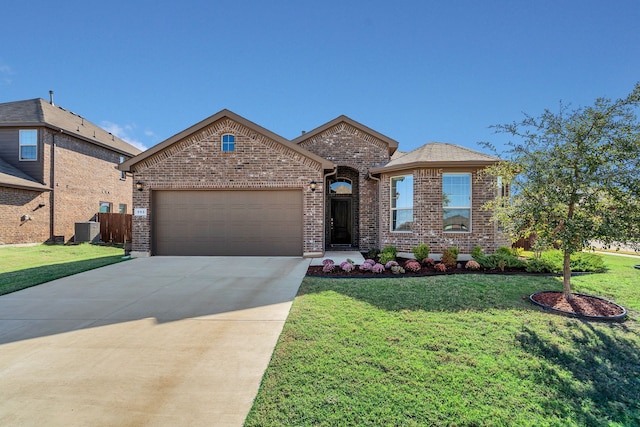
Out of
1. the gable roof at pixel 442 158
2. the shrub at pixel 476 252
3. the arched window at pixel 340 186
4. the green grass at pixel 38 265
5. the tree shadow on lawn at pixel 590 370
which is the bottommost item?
the tree shadow on lawn at pixel 590 370

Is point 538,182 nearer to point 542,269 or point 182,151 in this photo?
point 542,269

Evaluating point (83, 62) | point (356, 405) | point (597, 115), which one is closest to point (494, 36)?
point (597, 115)

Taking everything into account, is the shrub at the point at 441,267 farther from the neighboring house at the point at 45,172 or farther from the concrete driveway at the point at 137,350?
the neighboring house at the point at 45,172

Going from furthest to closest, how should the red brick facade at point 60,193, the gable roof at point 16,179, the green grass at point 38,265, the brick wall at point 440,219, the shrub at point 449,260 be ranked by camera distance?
1. the red brick facade at point 60,193
2. the gable roof at point 16,179
3. the brick wall at point 440,219
4. the shrub at point 449,260
5. the green grass at point 38,265

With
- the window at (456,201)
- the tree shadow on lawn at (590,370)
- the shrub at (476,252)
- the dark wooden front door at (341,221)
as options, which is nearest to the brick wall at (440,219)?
the window at (456,201)

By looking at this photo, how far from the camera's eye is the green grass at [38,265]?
6758mm

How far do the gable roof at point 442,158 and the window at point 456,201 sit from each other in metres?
0.51

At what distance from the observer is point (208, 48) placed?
12492mm

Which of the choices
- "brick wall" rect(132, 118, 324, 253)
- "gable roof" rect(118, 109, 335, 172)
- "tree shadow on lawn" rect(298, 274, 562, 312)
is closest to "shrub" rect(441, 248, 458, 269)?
"tree shadow on lawn" rect(298, 274, 562, 312)

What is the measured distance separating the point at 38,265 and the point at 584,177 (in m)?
14.0

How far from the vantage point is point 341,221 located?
13383 mm

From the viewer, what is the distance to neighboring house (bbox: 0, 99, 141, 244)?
1379cm

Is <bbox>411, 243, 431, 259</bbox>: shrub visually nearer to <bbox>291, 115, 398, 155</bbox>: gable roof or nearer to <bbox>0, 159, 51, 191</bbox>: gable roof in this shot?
<bbox>291, 115, 398, 155</bbox>: gable roof

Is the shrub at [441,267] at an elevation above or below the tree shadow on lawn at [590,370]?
above
